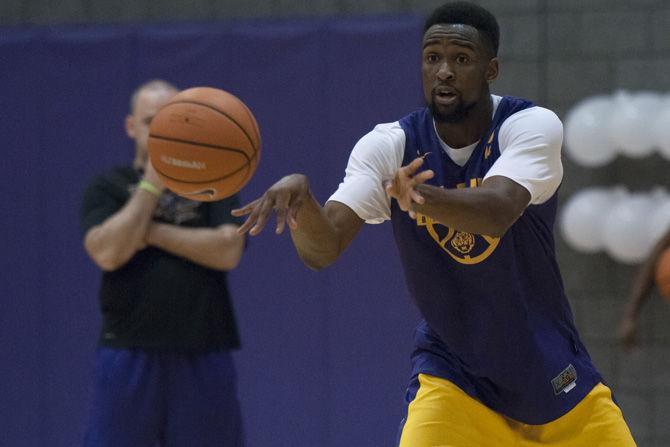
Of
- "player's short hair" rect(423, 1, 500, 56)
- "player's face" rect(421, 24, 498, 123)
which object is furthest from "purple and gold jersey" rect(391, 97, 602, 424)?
"player's short hair" rect(423, 1, 500, 56)

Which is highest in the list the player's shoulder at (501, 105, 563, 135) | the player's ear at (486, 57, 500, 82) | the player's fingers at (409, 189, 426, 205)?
the player's ear at (486, 57, 500, 82)

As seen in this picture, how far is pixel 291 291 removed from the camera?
6066 mm

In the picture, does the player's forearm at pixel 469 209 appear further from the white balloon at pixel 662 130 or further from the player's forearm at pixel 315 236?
the white balloon at pixel 662 130

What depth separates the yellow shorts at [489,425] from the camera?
3.24 metres

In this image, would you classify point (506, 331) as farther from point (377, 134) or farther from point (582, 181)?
point (582, 181)

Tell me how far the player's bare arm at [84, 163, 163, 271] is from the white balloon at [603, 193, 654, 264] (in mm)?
2339

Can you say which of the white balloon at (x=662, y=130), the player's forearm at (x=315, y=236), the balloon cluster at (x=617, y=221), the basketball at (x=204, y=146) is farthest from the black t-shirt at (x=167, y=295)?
the white balloon at (x=662, y=130)

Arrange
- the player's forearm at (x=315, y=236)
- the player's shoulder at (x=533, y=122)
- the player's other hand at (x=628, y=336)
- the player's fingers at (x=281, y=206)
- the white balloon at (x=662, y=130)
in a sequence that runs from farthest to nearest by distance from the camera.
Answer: the white balloon at (x=662, y=130) → the player's other hand at (x=628, y=336) → the player's shoulder at (x=533, y=122) → the player's forearm at (x=315, y=236) → the player's fingers at (x=281, y=206)

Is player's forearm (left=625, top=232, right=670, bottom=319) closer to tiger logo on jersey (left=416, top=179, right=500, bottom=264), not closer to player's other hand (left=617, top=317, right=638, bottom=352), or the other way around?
player's other hand (left=617, top=317, right=638, bottom=352)

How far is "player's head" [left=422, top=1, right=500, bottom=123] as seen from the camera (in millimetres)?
3256

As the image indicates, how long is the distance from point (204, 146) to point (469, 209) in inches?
44.5

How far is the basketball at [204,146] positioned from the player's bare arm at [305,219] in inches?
21.4

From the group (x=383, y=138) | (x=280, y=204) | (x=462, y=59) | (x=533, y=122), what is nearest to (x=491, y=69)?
(x=462, y=59)

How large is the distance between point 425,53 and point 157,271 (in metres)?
1.77
